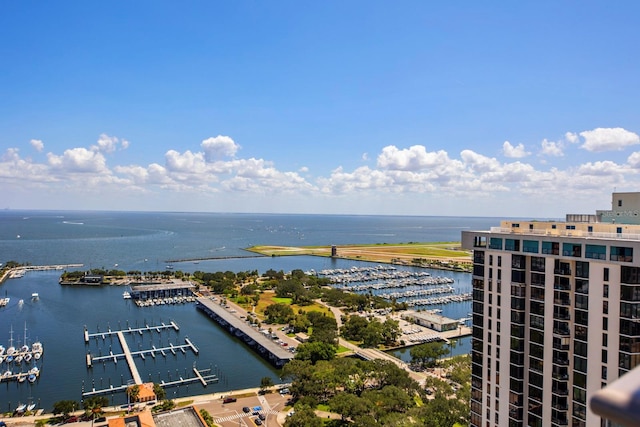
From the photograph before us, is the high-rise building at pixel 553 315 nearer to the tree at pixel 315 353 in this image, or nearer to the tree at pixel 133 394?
the tree at pixel 315 353

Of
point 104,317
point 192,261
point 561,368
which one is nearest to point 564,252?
point 561,368

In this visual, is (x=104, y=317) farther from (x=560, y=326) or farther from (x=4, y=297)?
(x=560, y=326)

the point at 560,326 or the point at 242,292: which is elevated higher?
the point at 560,326

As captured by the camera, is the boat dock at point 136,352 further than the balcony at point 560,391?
Yes

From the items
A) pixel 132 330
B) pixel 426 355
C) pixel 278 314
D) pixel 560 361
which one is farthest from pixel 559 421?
pixel 132 330

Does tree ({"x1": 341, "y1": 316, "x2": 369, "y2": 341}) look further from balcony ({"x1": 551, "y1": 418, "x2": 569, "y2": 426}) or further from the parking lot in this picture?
balcony ({"x1": 551, "y1": 418, "x2": 569, "y2": 426})

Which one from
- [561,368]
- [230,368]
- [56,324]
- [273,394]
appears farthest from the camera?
[56,324]

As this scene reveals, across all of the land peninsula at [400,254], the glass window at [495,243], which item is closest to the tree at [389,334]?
the glass window at [495,243]

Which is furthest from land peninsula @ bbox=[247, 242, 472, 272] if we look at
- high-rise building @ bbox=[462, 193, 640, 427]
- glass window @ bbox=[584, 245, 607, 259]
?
glass window @ bbox=[584, 245, 607, 259]
